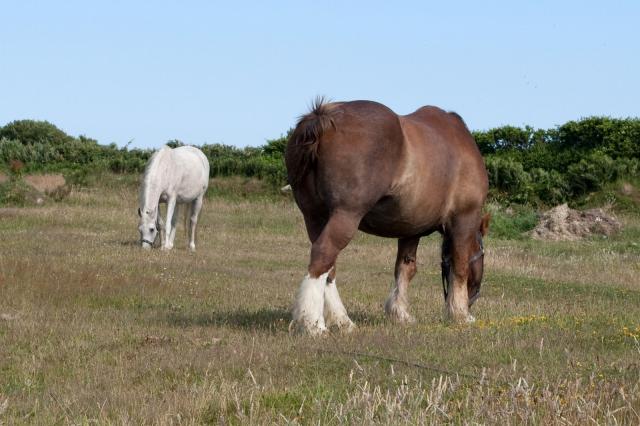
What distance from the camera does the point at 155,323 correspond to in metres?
11.0

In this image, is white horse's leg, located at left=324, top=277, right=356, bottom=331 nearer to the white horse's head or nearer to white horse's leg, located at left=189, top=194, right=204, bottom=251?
the white horse's head

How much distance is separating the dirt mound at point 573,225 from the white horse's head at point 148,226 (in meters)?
10.8

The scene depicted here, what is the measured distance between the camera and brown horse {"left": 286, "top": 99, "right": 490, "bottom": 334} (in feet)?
31.0

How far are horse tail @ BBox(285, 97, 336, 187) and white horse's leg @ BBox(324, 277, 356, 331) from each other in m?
1.17

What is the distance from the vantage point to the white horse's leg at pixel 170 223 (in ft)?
73.4

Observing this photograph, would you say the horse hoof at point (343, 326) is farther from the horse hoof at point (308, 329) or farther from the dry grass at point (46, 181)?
the dry grass at point (46, 181)

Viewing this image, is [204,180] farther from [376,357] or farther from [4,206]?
[376,357]

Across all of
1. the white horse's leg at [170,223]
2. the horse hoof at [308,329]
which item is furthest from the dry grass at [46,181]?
the horse hoof at [308,329]

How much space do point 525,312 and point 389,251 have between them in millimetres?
10761

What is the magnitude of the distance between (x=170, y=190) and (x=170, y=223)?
3.21ft

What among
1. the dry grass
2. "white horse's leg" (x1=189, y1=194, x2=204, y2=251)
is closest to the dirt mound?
"white horse's leg" (x1=189, y1=194, x2=204, y2=251)

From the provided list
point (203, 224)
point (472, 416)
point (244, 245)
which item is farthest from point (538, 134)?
point (472, 416)

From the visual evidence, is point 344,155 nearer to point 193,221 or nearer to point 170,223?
point 170,223

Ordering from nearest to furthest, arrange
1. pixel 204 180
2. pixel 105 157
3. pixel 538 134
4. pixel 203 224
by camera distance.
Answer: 1. pixel 204 180
2. pixel 203 224
3. pixel 538 134
4. pixel 105 157
